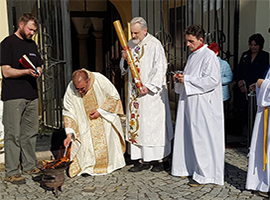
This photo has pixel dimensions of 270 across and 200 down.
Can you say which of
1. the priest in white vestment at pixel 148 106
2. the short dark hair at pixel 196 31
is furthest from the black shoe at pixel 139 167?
the short dark hair at pixel 196 31

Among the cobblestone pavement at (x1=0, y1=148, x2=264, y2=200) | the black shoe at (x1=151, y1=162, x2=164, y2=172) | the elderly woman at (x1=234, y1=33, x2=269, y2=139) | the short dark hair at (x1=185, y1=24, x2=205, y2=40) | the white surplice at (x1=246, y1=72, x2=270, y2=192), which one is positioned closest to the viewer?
the white surplice at (x1=246, y1=72, x2=270, y2=192)

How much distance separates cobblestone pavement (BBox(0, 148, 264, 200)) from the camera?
3977mm

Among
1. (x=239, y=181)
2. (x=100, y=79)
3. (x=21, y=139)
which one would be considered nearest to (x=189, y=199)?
(x=239, y=181)

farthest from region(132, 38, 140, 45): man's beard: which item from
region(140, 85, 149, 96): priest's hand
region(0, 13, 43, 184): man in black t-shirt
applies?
region(0, 13, 43, 184): man in black t-shirt

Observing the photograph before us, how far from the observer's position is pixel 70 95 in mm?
4586

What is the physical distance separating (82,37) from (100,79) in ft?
28.6

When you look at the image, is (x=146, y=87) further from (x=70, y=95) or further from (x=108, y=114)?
(x=70, y=95)

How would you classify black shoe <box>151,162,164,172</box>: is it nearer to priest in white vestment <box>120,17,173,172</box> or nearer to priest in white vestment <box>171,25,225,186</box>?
priest in white vestment <box>120,17,173,172</box>

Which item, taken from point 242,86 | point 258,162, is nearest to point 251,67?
point 242,86

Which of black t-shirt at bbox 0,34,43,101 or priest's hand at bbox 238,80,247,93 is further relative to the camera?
priest's hand at bbox 238,80,247,93

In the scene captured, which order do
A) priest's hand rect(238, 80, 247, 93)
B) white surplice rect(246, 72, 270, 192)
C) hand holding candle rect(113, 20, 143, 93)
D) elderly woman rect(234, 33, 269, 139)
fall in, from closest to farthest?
white surplice rect(246, 72, 270, 192) → hand holding candle rect(113, 20, 143, 93) → elderly woman rect(234, 33, 269, 139) → priest's hand rect(238, 80, 247, 93)

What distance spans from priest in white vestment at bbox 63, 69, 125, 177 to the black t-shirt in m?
0.51

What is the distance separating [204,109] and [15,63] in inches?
94.5

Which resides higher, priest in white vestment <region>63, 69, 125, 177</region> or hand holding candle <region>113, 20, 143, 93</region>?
hand holding candle <region>113, 20, 143, 93</region>
